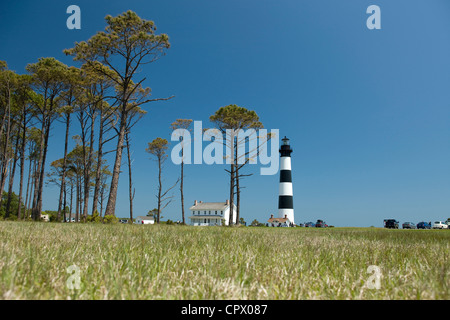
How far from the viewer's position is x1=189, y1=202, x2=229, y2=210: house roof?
84.4m

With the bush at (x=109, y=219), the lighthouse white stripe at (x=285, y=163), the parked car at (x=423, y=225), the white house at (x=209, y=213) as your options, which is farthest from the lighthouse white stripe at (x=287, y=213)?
the bush at (x=109, y=219)

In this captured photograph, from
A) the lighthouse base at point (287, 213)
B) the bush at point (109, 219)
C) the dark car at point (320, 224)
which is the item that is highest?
the bush at point (109, 219)

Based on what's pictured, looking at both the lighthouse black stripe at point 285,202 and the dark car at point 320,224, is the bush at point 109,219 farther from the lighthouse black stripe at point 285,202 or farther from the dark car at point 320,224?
the dark car at point 320,224

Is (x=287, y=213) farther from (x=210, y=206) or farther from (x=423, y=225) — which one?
(x=423, y=225)

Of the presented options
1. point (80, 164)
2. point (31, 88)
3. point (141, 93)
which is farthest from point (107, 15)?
point (80, 164)

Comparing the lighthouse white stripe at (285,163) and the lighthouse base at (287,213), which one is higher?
the lighthouse white stripe at (285,163)

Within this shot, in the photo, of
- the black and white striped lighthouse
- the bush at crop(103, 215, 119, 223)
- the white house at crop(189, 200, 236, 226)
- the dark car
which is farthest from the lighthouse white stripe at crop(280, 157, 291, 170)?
the bush at crop(103, 215, 119, 223)

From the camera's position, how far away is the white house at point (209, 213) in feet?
274

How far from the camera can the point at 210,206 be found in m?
86.0

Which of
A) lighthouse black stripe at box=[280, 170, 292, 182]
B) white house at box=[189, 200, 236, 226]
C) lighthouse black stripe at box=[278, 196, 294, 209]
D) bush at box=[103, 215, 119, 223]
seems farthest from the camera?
white house at box=[189, 200, 236, 226]

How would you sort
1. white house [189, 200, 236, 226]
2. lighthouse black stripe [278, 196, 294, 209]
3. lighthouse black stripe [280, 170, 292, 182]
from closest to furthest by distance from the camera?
lighthouse black stripe [278, 196, 294, 209] → lighthouse black stripe [280, 170, 292, 182] → white house [189, 200, 236, 226]

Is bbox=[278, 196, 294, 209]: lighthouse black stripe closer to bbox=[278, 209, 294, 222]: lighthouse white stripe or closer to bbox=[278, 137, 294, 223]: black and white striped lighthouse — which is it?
bbox=[278, 137, 294, 223]: black and white striped lighthouse

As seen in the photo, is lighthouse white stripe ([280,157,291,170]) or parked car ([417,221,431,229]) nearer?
lighthouse white stripe ([280,157,291,170])
